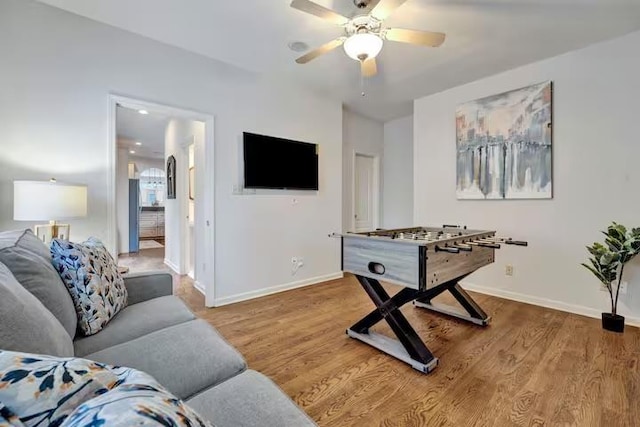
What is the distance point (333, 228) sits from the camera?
14.2ft

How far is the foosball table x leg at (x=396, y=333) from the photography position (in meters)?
1.97

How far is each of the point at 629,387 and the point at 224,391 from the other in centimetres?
240

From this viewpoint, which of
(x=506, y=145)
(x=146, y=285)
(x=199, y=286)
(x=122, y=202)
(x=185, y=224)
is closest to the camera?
(x=146, y=285)

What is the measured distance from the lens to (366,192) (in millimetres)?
5578

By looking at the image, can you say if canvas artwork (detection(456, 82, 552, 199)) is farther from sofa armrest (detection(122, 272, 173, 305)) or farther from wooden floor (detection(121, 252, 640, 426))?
sofa armrest (detection(122, 272, 173, 305))

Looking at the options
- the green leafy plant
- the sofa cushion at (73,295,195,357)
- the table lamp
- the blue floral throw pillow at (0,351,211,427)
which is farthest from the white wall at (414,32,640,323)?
the table lamp

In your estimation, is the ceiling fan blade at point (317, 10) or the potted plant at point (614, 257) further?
the potted plant at point (614, 257)

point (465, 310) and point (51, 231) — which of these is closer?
point (51, 231)

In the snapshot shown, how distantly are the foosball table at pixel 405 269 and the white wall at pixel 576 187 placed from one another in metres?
1.14

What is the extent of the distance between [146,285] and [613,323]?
3.86 m

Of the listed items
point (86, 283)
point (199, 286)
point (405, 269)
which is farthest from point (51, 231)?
point (405, 269)

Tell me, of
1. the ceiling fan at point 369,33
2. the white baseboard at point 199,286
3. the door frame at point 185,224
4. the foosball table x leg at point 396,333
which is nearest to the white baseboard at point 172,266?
the door frame at point 185,224

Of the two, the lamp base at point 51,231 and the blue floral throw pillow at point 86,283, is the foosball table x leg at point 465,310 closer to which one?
the blue floral throw pillow at point 86,283

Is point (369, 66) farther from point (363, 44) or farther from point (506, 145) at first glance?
point (506, 145)
